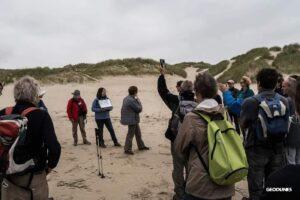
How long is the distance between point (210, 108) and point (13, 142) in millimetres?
1975

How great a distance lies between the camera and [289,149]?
219 inches

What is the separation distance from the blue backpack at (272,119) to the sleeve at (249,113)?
0.07 meters

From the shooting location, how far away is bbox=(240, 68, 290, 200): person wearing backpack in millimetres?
5770

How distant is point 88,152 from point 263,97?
7.92 metres

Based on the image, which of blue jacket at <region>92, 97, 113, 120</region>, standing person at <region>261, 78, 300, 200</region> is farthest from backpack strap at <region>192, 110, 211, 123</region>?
blue jacket at <region>92, 97, 113, 120</region>

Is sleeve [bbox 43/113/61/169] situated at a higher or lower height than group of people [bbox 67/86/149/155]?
higher

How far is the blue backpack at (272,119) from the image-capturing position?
226 inches

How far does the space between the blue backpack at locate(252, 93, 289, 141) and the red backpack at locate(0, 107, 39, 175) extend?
2.79 meters

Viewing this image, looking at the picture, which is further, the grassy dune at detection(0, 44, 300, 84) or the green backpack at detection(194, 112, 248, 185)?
the grassy dune at detection(0, 44, 300, 84)

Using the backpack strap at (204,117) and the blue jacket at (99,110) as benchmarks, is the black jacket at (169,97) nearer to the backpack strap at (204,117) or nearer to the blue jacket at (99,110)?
the backpack strap at (204,117)

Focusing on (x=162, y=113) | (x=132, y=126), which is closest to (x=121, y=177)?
(x=132, y=126)

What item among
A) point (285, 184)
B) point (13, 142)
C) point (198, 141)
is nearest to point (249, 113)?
point (198, 141)

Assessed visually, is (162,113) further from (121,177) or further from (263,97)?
(263,97)

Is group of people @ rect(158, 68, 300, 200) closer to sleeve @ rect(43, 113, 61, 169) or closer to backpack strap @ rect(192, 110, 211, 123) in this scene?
backpack strap @ rect(192, 110, 211, 123)
